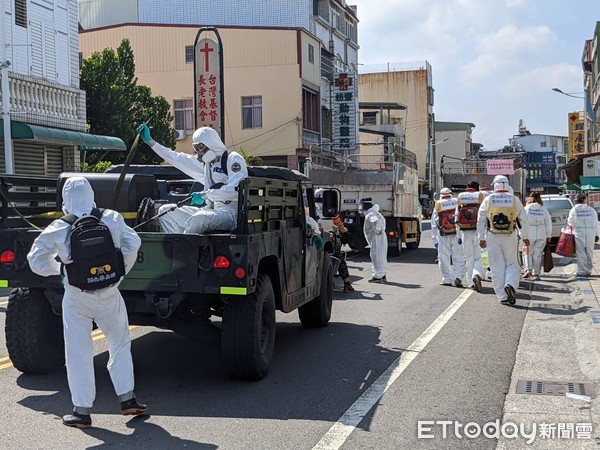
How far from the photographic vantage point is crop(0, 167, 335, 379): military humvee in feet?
22.1

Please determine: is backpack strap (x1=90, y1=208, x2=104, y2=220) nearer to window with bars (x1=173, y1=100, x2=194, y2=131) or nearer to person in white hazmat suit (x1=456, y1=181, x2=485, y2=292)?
person in white hazmat suit (x1=456, y1=181, x2=485, y2=292)

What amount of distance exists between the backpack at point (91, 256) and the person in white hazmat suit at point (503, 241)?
783 cm

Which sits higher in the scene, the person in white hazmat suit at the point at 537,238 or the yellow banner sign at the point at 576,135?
the yellow banner sign at the point at 576,135

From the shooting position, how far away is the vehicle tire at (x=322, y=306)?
9.90 meters

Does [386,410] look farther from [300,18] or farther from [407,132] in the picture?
[407,132]

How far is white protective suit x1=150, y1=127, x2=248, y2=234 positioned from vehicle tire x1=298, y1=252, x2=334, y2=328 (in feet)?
8.60

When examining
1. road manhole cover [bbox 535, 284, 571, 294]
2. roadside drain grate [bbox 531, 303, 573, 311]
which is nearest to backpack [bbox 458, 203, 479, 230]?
road manhole cover [bbox 535, 284, 571, 294]

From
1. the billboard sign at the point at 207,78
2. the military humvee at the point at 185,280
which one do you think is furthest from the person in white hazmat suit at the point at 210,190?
the billboard sign at the point at 207,78

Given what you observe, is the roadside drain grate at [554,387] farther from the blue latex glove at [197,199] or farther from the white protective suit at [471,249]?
the white protective suit at [471,249]

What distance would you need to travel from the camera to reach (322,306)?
9.98 metres

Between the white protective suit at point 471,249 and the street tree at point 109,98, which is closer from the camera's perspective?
the white protective suit at point 471,249

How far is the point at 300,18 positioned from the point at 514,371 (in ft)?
116

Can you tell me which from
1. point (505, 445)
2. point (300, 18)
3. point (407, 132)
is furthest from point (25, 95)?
point (407, 132)

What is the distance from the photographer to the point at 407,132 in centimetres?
7200
